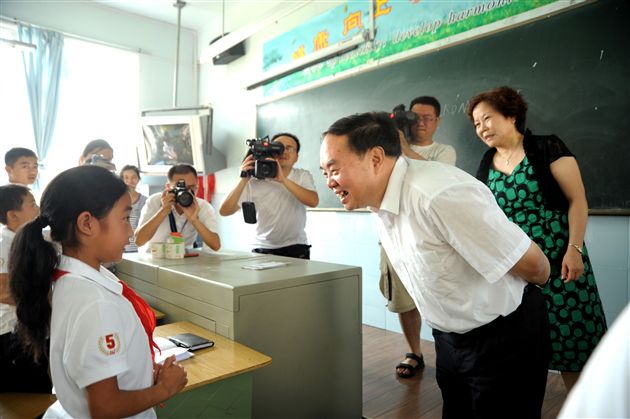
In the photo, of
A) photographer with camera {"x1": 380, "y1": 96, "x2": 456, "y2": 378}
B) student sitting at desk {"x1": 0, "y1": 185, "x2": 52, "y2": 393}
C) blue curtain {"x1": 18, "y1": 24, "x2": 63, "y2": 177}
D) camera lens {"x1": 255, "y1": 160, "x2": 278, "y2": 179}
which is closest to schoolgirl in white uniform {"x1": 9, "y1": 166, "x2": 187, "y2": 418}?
student sitting at desk {"x1": 0, "y1": 185, "x2": 52, "y2": 393}

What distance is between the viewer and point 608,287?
2.25 meters

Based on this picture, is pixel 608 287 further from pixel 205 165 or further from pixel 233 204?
pixel 205 165

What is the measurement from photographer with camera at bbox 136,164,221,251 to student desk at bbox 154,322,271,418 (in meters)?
1.21

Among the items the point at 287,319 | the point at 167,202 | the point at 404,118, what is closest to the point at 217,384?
the point at 287,319

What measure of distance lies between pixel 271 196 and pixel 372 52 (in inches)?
67.2

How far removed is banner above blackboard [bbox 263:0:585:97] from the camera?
262 centimetres

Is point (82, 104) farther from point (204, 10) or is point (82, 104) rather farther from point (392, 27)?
point (392, 27)

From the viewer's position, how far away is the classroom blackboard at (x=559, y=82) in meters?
2.17

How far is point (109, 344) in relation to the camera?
82 cm

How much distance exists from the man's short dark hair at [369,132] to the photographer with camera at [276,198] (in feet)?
4.06

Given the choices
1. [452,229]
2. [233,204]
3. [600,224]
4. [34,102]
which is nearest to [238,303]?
[452,229]

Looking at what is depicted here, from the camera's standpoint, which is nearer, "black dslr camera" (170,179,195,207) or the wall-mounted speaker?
"black dslr camera" (170,179,195,207)

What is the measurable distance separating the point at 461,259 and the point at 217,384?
28.9 inches

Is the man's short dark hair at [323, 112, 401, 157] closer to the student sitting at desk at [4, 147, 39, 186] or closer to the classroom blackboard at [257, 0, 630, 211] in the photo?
the classroom blackboard at [257, 0, 630, 211]
